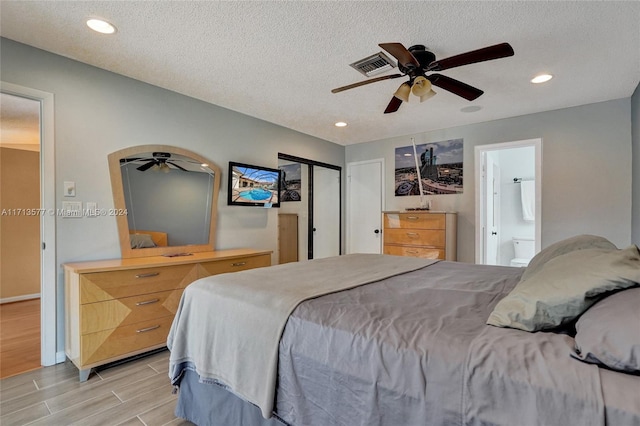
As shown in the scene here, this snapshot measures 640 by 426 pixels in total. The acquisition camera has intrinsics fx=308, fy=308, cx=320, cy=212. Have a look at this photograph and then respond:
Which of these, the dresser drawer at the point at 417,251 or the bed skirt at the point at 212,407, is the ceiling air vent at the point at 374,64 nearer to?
the bed skirt at the point at 212,407

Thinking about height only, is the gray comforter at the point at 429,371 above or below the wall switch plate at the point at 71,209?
below

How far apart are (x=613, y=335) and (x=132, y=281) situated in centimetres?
282

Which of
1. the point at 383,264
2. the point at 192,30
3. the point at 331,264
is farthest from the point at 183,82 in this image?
the point at 383,264

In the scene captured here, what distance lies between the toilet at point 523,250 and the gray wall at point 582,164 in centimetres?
177

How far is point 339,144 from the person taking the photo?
5.60m

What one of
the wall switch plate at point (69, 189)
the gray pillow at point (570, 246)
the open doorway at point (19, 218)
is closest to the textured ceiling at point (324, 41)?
the wall switch plate at point (69, 189)

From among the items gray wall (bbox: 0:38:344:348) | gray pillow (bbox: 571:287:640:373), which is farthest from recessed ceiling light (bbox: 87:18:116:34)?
gray pillow (bbox: 571:287:640:373)

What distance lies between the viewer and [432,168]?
4.68 metres

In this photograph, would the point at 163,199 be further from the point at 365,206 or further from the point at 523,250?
the point at 523,250

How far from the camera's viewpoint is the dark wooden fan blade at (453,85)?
7.70 feet

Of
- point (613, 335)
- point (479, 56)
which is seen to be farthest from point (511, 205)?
point (613, 335)

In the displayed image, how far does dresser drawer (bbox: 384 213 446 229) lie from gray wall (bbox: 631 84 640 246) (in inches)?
71.6

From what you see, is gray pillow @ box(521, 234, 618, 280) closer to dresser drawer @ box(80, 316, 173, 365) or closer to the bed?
the bed

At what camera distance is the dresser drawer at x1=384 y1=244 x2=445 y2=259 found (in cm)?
411
